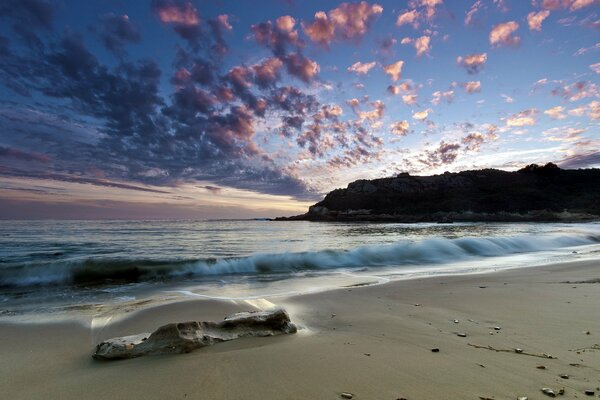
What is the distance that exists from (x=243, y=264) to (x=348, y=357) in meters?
7.16

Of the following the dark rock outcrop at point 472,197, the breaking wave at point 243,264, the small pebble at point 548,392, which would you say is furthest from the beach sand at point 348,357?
the dark rock outcrop at point 472,197

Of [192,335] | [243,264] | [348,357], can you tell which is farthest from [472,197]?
[192,335]

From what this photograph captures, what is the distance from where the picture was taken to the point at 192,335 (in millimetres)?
2764

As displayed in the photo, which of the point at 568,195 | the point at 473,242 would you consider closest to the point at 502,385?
the point at 473,242

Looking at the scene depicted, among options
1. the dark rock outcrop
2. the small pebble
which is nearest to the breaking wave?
the small pebble

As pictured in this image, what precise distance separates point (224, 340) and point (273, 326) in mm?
478

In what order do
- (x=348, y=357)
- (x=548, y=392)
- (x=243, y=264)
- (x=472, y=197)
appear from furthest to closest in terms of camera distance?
(x=472, y=197), (x=243, y=264), (x=348, y=357), (x=548, y=392)

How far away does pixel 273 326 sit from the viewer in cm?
314

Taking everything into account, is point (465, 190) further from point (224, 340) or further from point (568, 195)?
point (224, 340)

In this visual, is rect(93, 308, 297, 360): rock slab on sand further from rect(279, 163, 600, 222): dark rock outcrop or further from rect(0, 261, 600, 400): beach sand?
rect(279, 163, 600, 222): dark rock outcrop

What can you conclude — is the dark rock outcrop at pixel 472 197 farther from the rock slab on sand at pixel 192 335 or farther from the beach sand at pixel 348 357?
the rock slab on sand at pixel 192 335

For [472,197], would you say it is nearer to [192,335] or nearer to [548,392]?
[548,392]

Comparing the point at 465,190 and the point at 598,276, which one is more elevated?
the point at 465,190

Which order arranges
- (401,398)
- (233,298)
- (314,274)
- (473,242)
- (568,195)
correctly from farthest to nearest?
(568,195), (473,242), (314,274), (233,298), (401,398)
